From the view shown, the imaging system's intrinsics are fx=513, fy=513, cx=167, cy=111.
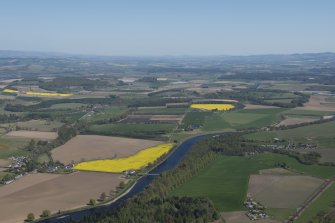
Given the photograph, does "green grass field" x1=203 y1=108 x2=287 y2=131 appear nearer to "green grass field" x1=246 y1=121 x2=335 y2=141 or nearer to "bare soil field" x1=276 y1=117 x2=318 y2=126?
"bare soil field" x1=276 y1=117 x2=318 y2=126

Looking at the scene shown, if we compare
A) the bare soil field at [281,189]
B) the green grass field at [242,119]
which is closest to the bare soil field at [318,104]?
the green grass field at [242,119]

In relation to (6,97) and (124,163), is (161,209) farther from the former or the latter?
(6,97)

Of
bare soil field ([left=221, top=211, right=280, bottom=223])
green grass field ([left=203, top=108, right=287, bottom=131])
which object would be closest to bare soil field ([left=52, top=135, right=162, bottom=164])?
green grass field ([left=203, top=108, right=287, bottom=131])

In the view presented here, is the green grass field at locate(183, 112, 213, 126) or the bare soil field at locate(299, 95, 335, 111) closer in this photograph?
the green grass field at locate(183, 112, 213, 126)

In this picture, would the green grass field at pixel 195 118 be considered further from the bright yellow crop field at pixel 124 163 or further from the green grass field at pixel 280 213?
the green grass field at pixel 280 213

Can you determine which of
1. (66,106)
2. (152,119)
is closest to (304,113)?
(152,119)

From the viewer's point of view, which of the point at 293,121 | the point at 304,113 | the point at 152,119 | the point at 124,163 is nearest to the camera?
the point at 124,163

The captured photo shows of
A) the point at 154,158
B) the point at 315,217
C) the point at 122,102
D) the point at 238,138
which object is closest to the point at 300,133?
the point at 238,138
